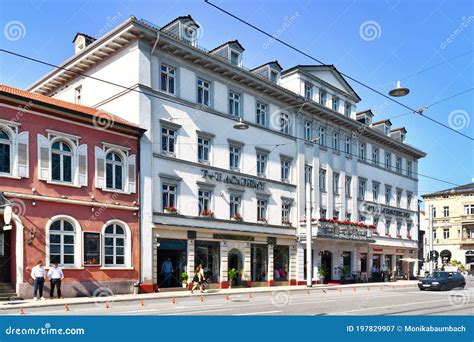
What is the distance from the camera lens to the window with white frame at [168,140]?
2711 centimetres

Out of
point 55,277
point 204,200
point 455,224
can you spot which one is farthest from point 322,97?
point 455,224

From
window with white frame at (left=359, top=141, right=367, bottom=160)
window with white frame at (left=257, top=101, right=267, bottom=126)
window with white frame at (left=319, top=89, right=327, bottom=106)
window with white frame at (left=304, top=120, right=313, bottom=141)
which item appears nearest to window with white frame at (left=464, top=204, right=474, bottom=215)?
window with white frame at (left=359, top=141, right=367, bottom=160)

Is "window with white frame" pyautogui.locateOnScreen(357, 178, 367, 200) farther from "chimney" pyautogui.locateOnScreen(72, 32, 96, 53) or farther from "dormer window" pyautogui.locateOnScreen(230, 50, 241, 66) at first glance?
"chimney" pyautogui.locateOnScreen(72, 32, 96, 53)

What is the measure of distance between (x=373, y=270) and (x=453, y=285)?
549 inches

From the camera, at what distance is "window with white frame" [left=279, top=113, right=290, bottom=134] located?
116 feet

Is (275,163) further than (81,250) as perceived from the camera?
Yes

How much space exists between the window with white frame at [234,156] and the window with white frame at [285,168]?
4.50m

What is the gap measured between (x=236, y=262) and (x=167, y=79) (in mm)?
11988

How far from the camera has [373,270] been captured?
4253 centimetres

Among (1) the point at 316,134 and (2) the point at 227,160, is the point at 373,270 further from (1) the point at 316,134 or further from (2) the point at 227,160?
(2) the point at 227,160

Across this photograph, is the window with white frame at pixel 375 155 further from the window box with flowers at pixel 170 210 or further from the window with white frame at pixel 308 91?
the window box with flowers at pixel 170 210

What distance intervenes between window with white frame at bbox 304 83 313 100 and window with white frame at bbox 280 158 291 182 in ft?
17.9
